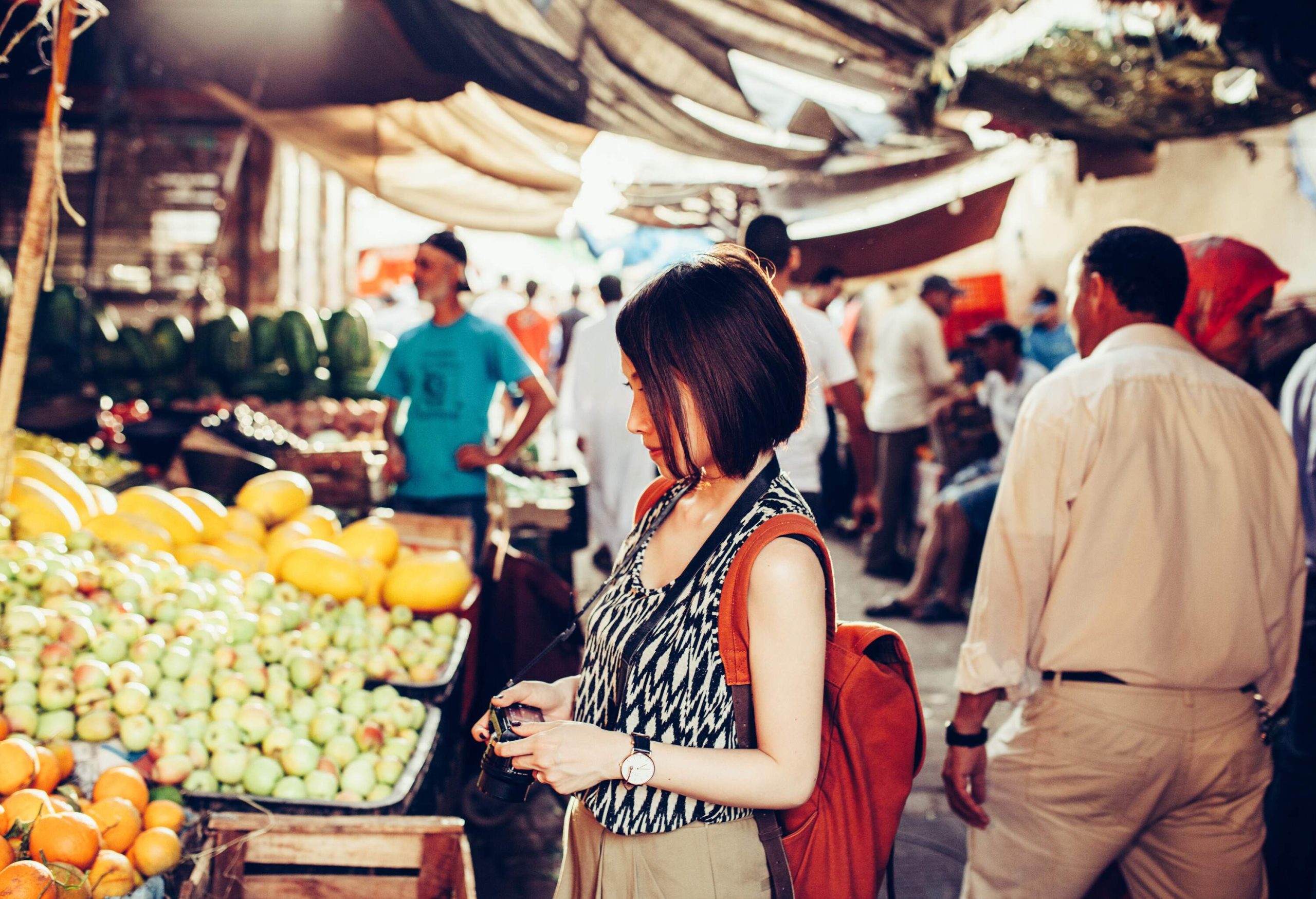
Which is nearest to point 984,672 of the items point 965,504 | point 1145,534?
point 1145,534

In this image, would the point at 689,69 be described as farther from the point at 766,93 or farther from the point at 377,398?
the point at 377,398

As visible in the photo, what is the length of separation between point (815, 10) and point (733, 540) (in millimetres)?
3140

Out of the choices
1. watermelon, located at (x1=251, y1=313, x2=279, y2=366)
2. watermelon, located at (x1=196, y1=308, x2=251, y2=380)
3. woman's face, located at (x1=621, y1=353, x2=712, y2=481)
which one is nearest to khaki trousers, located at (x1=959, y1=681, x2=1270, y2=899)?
woman's face, located at (x1=621, y1=353, x2=712, y2=481)

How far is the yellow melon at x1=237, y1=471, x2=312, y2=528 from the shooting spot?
4.04 meters

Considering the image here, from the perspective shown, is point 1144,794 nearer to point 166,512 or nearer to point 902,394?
point 166,512

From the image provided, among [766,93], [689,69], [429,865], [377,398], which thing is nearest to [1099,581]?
[429,865]

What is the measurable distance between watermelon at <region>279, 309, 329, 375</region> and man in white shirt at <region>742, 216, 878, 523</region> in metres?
3.85

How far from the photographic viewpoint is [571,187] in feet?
20.8

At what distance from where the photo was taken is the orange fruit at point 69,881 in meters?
1.84

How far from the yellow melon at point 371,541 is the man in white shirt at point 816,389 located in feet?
5.46

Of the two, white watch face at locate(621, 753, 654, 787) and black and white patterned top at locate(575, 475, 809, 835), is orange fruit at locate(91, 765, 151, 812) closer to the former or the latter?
black and white patterned top at locate(575, 475, 809, 835)

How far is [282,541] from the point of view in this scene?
12.4 feet

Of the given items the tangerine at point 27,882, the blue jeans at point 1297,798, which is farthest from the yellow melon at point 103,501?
the blue jeans at point 1297,798

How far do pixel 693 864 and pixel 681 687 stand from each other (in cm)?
29
